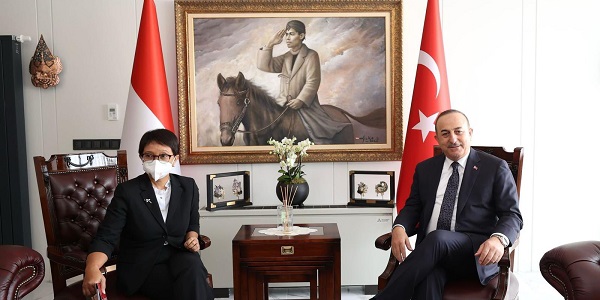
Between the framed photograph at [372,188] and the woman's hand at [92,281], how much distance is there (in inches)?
83.0

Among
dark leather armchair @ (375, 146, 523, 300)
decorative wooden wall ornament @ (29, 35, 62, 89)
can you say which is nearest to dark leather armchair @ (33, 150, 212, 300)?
dark leather armchair @ (375, 146, 523, 300)

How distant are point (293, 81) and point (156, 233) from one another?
193cm

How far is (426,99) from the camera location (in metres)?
3.87

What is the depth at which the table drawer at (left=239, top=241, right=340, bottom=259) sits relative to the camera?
312 cm

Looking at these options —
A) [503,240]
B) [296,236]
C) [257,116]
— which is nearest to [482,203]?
[503,240]

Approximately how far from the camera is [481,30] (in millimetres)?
4258

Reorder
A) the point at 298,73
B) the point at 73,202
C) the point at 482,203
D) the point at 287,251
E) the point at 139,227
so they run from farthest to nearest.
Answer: the point at 298,73 < the point at 287,251 < the point at 73,202 < the point at 482,203 < the point at 139,227

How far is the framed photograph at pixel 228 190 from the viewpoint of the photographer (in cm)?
388

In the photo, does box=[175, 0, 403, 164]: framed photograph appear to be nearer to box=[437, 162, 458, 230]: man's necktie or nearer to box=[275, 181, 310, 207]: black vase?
box=[275, 181, 310, 207]: black vase

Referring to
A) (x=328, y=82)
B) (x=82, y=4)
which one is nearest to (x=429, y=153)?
(x=328, y=82)

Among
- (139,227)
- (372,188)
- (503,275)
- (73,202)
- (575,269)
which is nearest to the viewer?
(575,269)

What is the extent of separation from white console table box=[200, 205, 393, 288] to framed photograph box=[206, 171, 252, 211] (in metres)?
0.10

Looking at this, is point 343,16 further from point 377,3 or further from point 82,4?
point 82,4

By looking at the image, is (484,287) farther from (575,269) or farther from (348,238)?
(348,238)
